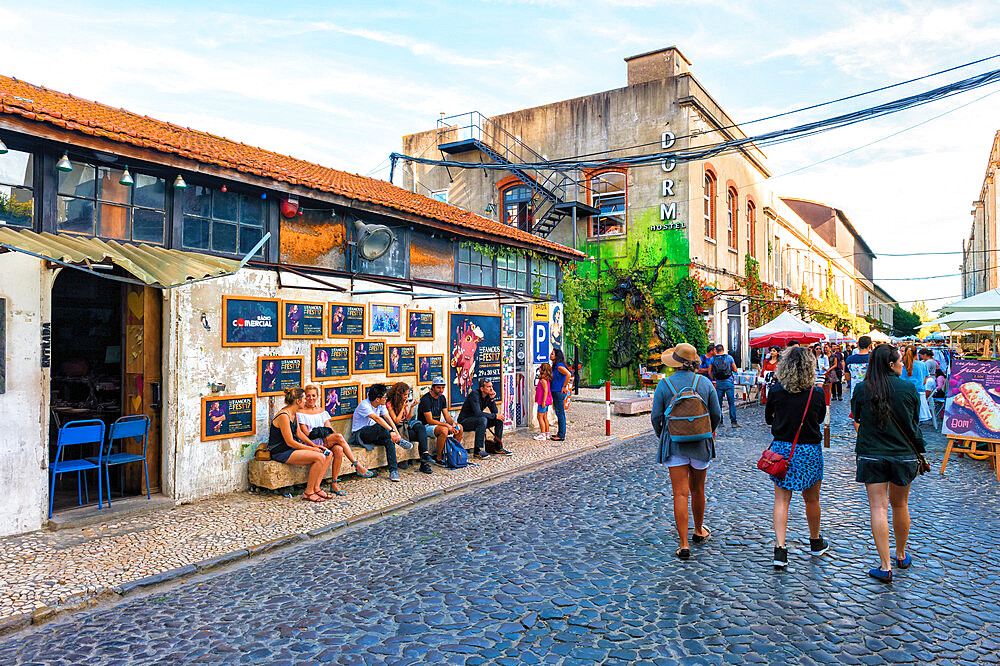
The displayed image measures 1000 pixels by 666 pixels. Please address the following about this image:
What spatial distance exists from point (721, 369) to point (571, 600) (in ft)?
34.1

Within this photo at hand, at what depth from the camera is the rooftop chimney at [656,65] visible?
922 inches

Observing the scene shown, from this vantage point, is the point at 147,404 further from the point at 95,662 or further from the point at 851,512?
the point at 851,512

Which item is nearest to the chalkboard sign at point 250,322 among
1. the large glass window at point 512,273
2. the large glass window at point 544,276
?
the large glass window at point 512,273

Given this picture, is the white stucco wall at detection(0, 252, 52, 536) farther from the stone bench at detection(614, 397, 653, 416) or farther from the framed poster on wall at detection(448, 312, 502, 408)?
the stone bench at detection(614, 397, 653, 416)

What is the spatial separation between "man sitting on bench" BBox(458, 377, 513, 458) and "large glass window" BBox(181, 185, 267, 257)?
4.31m

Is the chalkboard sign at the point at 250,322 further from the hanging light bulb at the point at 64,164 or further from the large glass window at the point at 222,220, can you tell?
the hanging light bulb at the point at 64,164

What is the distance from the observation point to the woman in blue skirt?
5230 millimetres

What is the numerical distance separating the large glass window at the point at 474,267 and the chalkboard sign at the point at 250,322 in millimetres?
4476

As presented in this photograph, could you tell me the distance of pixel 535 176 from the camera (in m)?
24.5

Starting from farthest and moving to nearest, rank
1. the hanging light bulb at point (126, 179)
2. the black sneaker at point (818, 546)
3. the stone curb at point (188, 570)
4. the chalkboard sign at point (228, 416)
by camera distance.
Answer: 1. the chalkboard sign at point (228, 416)
2. the hanging light bulb at point (126, 179)
3. the black sneaker at point (818, 546)
4. the stone curb at point (188, 570)

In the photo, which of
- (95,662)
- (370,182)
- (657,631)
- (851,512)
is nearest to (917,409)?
(851,512)

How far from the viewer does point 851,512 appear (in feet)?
22.5

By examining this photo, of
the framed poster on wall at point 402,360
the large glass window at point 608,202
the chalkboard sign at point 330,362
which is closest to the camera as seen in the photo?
the chalkboard sign at point 330,362

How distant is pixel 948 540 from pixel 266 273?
8.13m
